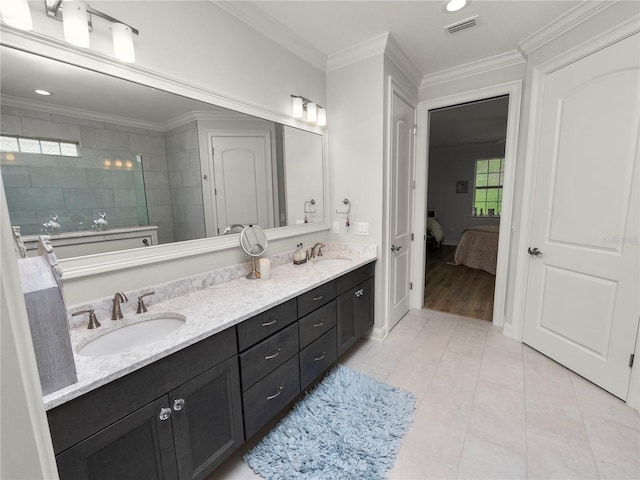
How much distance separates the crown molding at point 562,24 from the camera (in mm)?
1827

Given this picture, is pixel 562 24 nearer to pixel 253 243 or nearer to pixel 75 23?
pixel 253 243

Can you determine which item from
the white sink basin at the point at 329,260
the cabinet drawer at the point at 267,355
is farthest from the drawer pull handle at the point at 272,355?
the white sink basin at the point at 329,260

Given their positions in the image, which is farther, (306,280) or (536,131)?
(536,131)

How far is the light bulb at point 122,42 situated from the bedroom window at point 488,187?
289 inches

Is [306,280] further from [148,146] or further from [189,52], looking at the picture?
[189,52]

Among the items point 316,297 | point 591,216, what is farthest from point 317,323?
point 591,216

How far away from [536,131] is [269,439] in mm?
2971

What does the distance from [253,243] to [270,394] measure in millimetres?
970

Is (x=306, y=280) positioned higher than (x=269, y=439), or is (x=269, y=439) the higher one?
(x=306, y=280)

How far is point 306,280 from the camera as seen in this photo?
187cm

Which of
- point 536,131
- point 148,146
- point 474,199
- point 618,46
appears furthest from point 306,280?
point 474,199

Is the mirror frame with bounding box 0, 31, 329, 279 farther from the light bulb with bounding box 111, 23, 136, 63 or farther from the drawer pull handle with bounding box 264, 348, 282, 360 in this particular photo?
the drawer pull handle with bounding box 264, 348, 282, 360

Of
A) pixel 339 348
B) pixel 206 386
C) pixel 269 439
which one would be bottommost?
pixel 269 439

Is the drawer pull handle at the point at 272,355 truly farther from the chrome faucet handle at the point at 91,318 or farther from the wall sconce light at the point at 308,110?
the wall sconce light at the point at 308,110
